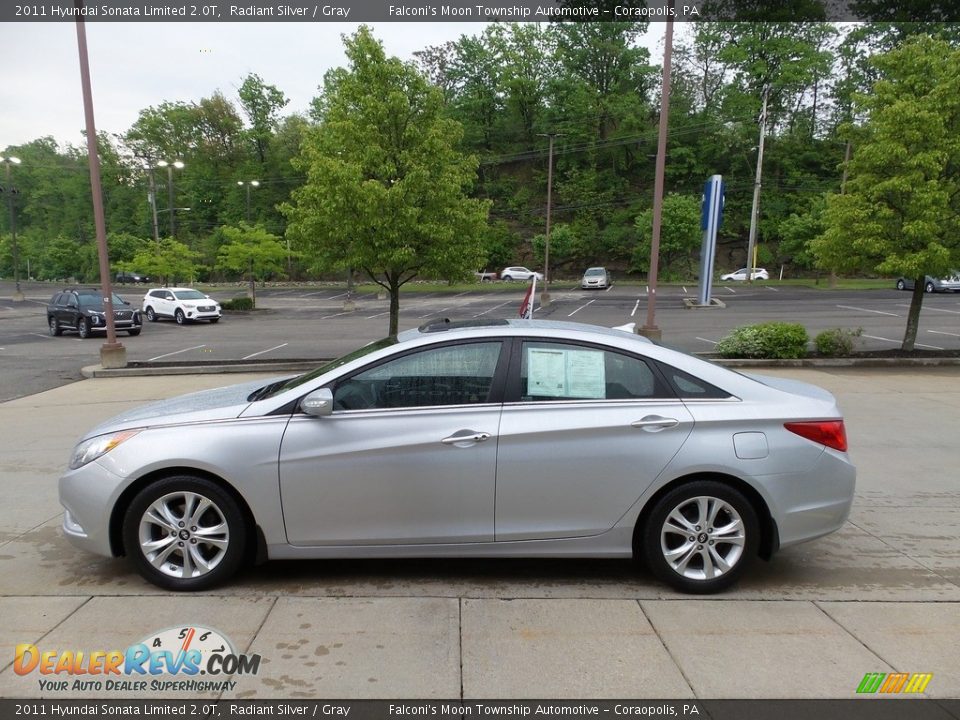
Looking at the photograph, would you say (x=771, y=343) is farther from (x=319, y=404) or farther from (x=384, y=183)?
(x=319, y=404)

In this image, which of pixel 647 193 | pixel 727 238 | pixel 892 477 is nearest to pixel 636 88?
pixel 647 193

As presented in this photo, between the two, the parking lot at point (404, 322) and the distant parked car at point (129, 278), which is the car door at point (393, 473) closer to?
the parking lot at point (404, 322)

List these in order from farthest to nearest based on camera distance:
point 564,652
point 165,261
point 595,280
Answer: point 595,280, point 165,261, point 564,652

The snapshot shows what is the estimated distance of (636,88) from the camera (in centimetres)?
6862

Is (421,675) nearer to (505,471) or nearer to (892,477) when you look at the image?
(505,471)

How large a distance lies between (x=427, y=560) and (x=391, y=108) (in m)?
11.1

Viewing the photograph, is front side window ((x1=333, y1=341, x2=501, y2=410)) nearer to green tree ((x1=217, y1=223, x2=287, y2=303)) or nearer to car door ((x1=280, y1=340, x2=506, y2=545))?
car door ((x1=280, y1=340, x2=506, y2=545))

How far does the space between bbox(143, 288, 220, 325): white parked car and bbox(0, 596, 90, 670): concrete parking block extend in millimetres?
24944

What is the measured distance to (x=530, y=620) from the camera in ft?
10.4

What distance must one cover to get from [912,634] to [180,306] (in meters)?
27.9

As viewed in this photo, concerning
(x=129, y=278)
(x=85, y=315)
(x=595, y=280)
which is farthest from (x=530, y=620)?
(x=129, y=278)

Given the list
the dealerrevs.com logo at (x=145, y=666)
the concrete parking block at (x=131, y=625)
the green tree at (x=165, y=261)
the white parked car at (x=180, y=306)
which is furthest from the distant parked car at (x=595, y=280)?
the dealerrevs.com logo at (x=145, y=666)

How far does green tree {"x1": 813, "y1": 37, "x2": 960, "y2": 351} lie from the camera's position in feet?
36.8

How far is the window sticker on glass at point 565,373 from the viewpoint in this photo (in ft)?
11.6
